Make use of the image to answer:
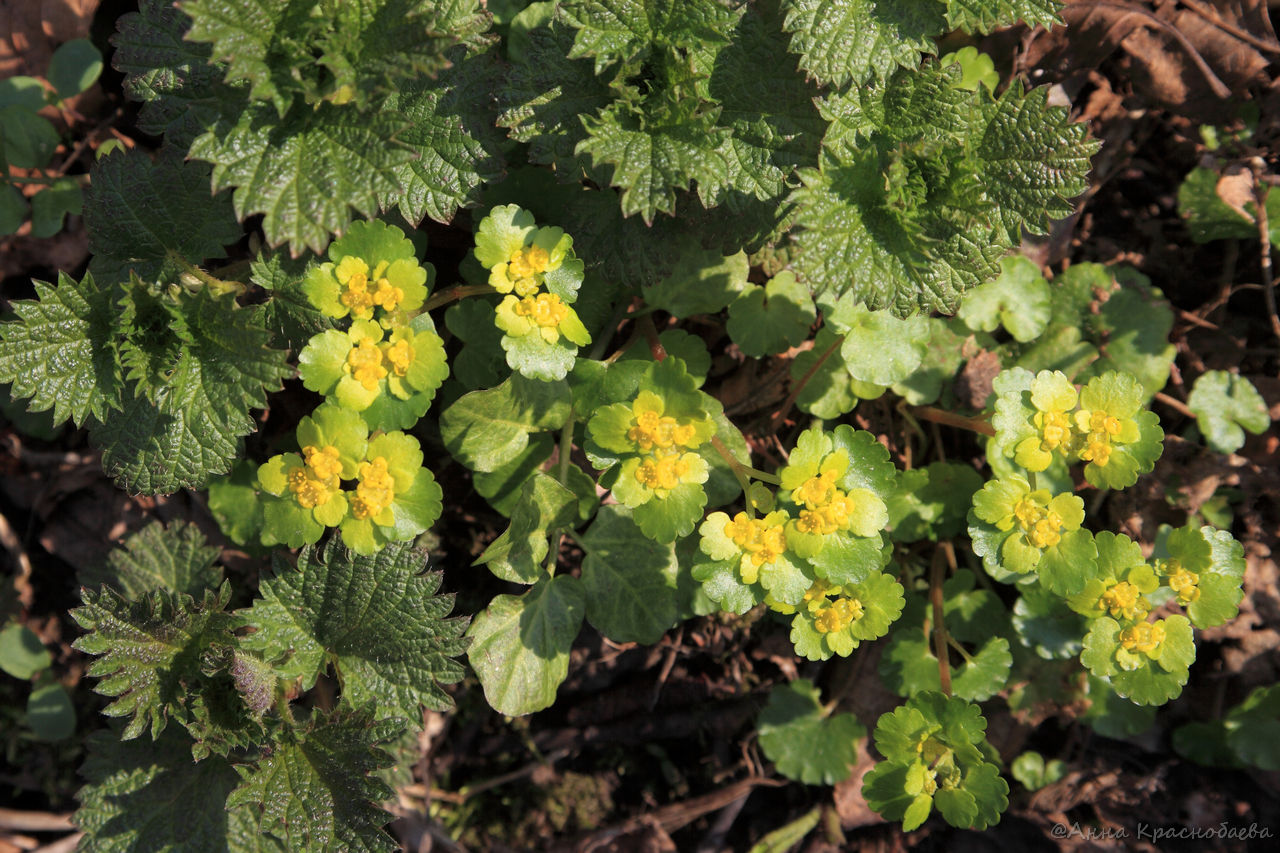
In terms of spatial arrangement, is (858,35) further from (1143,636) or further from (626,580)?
(1143,636)

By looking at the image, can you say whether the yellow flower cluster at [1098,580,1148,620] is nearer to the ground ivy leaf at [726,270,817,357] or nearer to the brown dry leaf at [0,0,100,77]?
the ground ivy leaf at [726,270,817,357]

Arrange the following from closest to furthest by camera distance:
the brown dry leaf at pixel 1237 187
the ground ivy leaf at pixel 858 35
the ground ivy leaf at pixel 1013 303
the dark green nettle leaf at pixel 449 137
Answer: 1. the ground ivy leaf at pixel 858 35
2. the dark green nettle leaf at pixel 449 137
3. the ground ivy leaf at pixel 1013 303
4. the brown dry leaf at pixel 1237 187

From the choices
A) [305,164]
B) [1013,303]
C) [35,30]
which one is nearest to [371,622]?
[305,164]

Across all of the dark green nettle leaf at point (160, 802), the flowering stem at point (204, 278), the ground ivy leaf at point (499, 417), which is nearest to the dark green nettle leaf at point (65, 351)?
the flowering stem at point (204, 278)

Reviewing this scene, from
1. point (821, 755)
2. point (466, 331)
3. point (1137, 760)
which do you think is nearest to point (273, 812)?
point (466, 331)

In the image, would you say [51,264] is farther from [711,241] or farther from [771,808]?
[771,808]

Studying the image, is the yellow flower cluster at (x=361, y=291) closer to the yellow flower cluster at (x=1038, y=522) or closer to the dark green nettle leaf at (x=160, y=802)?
the dark green nettle leaf at (x=160, y=802)
